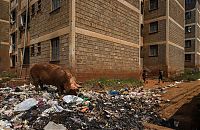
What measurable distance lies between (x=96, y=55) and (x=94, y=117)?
21.0 feet

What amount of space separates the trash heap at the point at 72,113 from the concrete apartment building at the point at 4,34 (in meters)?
16.5

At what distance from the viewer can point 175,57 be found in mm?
23641

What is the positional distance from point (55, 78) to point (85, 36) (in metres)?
3.64

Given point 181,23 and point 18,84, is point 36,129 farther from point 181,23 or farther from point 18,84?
point 181,23

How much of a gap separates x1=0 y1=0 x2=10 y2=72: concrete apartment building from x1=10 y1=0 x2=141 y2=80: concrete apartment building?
6.69 meters

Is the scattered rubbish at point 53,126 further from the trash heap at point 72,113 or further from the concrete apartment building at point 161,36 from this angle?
the concrete apartment building at point 161,36

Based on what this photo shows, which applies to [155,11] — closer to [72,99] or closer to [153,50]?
[153,50]

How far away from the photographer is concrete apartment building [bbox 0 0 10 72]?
77.3 feet

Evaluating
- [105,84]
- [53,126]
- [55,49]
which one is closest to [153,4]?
[105,84]

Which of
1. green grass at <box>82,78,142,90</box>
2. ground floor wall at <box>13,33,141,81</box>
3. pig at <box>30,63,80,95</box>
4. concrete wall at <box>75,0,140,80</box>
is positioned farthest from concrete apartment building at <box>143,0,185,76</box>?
pig at <box>30,63,80,95</box>

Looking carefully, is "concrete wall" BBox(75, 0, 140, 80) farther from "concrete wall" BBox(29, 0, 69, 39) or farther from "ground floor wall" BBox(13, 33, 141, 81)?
"concrete wall" BBox(29, 0, 69, 39)

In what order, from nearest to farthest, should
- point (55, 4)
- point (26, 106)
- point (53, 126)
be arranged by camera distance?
1. point (53, 126)
2. point (26, 106)
3. point (55, 4)

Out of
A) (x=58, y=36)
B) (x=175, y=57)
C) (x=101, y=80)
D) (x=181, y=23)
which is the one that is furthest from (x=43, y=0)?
(x=181, y=23)

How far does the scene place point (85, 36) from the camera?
11.5 m
